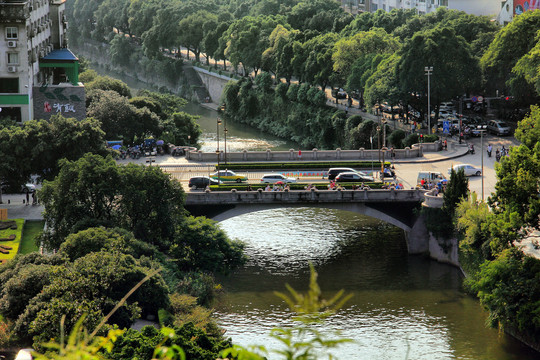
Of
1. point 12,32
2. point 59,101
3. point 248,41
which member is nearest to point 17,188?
point 12,32

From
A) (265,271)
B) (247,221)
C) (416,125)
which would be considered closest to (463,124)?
(416,125)

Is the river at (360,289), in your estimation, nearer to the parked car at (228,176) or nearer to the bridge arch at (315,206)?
the bridge arch at (315,206)

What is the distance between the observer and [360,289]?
83625mm

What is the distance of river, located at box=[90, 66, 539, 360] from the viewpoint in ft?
232

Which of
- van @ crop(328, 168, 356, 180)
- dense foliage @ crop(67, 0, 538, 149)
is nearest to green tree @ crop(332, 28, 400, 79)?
dense foliage @ crop(67, 0, 538, 149)

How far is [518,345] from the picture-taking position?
70750 millimetres

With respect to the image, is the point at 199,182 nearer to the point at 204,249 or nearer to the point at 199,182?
the point at 199,182

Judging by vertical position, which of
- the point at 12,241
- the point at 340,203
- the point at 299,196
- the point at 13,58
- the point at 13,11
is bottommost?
the point at 12,241

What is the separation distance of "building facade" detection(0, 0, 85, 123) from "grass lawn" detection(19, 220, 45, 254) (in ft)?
74.8

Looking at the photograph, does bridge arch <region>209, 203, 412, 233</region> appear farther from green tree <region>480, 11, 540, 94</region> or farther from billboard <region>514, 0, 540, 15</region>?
billboard <region>514, 0, 540, 15</region>

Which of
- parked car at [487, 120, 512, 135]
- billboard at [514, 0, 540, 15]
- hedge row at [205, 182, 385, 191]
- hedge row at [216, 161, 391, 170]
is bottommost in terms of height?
hedge row at [205, 182, 385, 191]

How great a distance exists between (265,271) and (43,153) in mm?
25380

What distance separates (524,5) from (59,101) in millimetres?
71437

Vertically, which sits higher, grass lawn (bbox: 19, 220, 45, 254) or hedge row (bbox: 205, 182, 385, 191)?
hedge row (bbox: 205, 182, 385, 191)
